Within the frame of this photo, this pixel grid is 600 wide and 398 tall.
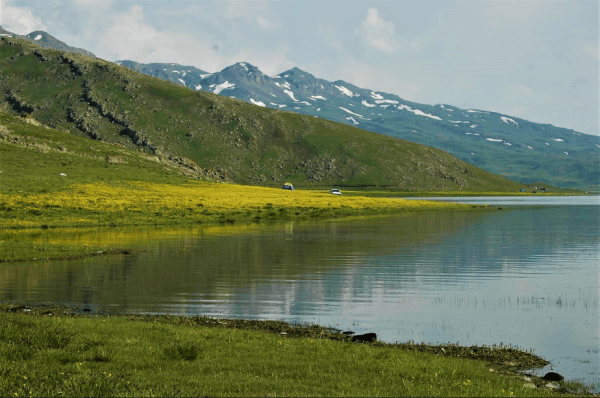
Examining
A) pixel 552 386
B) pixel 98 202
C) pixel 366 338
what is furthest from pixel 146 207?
pixel 552 386

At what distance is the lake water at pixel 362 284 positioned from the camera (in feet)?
81.2

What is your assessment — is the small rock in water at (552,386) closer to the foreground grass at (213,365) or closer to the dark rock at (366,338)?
the foreground grass at (213,365)

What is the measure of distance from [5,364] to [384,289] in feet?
72.7

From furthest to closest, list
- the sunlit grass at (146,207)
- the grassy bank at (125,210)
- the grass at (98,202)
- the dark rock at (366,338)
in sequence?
1. the sunlit grass at (146,207)
2. the grass at (98,202)
3. the grassy bank at (125,210)
4. the dark rock at (366,338)

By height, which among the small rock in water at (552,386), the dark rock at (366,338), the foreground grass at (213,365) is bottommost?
the small rock in water at (552,386)

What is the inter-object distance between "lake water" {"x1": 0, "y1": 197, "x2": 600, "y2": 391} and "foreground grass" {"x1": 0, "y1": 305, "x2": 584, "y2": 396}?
→ 14.5ft

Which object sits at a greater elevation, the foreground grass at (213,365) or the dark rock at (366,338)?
the foreground grass at (213,365)

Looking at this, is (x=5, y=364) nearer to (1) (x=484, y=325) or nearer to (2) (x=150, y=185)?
(1) (x=484, y=325)

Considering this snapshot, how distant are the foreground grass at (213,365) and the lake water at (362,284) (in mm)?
4421

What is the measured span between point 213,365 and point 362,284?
19674 mm

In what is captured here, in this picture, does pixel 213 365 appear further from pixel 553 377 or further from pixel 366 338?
pixel 553 377

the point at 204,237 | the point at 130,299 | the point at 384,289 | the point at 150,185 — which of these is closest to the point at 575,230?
the point at 204,237

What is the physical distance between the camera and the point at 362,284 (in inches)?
1384

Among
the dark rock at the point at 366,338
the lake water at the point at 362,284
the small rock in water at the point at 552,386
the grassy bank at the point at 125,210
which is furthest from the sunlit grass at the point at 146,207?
the small rock in water at the point at 552,386
